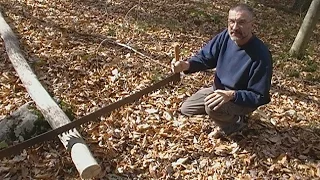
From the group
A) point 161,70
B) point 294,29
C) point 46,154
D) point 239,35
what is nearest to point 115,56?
point 161,70

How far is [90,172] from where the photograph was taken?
3529mm

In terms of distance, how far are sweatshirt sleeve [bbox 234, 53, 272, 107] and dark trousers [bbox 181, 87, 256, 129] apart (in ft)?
0.81

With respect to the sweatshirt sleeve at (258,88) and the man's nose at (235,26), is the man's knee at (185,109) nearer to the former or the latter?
the sweatshirt sleeve at (258,88)

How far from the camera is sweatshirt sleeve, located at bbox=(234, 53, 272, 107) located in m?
3.69

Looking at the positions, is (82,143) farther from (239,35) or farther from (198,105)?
(239,35)

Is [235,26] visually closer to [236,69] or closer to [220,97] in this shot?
[236,69]

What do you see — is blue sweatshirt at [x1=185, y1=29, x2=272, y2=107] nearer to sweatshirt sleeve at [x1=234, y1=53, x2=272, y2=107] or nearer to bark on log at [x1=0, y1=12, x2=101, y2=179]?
sweatshirt sleeve at [x1=234, y1=53, x2=272, y2=107]

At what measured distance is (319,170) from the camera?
397 centimetres

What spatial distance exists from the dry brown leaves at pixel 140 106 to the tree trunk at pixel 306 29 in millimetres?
426

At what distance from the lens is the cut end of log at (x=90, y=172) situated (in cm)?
348

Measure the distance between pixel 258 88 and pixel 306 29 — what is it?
3692 millimetres

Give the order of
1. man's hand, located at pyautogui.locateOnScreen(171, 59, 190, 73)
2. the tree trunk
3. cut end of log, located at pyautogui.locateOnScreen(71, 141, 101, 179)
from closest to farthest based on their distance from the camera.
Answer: cut end of log, located at pyautogui.locateOnScreen(71, 141, 101, 179)
man's hand, located at pyautogui.locateOnScreen(171, 59, 190, 73)
the tree trunk

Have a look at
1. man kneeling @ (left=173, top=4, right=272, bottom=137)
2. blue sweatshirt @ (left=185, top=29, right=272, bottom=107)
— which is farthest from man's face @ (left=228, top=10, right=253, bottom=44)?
blue sweatshirt @ (left=185, top=29, right=272, bottom=107)

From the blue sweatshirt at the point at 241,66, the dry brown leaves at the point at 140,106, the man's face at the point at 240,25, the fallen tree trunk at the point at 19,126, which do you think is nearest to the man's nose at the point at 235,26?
the man's face at the point at 240,25
